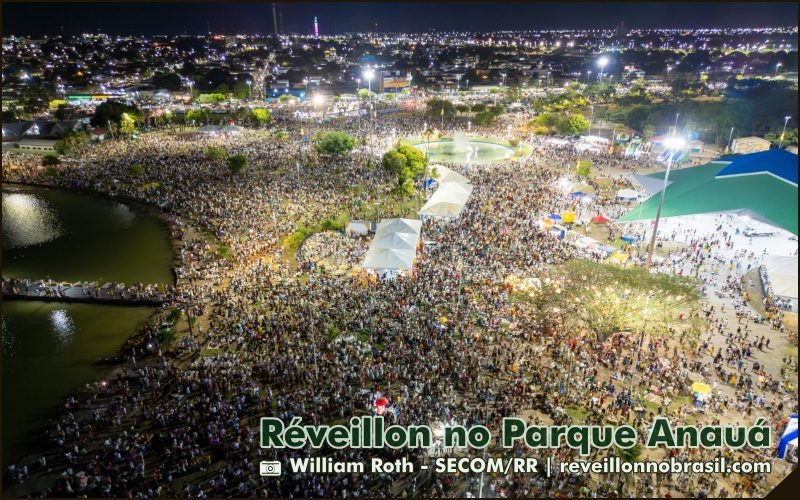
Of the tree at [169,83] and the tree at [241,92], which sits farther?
the tree at [169,83]

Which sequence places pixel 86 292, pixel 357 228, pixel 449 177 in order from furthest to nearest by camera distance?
1. pixel 449 177
2. pixel 357 228
3. pixel 86 292

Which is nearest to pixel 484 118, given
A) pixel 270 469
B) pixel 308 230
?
pixel 308 230

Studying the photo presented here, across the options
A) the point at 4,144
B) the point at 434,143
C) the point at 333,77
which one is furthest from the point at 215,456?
the point at 333,77

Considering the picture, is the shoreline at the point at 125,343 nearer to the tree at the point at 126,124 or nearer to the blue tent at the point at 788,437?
the blue tent at the point at 788,437

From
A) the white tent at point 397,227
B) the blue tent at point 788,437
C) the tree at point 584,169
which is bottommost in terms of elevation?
the blue tent at point 788,437

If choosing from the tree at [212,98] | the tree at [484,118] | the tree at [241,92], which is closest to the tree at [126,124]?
the tree at [212,98]

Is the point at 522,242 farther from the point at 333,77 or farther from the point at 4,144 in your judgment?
the point at 333,77

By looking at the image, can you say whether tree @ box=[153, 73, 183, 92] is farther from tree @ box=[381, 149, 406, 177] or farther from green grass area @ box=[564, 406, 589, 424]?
green grass area @ box=[564, 406, 589, 424]

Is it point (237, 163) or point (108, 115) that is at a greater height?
point (108, 115)

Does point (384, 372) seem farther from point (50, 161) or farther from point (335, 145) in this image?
point (50, 161)
